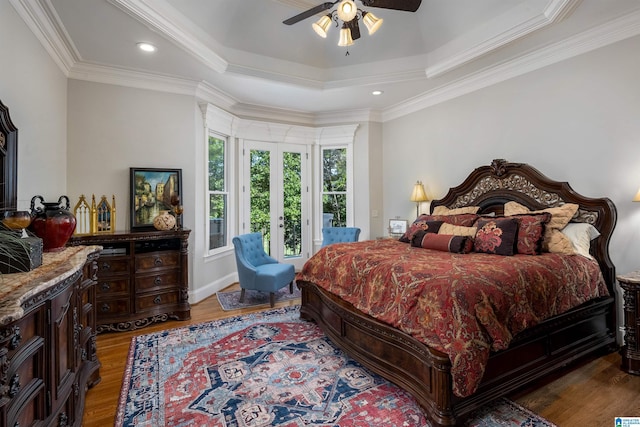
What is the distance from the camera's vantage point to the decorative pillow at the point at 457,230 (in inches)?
131

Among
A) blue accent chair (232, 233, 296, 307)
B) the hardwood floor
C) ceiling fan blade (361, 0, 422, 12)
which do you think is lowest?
the hardwood floor

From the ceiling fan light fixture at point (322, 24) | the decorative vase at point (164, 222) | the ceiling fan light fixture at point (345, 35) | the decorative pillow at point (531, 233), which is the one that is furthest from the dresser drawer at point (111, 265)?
the decorative pillow at point (531, 233)

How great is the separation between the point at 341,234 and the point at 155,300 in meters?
2.71

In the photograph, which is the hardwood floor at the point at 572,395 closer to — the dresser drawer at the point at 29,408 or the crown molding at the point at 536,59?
the dresser drawer at the point at 29,408

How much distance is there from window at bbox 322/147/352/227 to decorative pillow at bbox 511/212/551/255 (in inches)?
124

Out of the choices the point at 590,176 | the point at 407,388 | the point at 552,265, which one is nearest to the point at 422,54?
the point at 590,176

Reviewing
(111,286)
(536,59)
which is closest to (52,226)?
(111,286)

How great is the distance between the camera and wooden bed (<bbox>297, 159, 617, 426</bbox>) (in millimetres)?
1932

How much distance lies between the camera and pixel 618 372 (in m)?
2.53

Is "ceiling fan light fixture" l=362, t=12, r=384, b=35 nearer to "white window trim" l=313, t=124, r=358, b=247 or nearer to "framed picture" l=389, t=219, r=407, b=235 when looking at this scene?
"white window trim" l=313, t=124, r=358, b=247

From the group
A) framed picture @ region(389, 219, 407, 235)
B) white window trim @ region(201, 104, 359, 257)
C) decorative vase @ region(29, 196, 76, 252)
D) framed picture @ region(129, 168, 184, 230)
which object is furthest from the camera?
framed picture @ region(389, 219, 407, 235)

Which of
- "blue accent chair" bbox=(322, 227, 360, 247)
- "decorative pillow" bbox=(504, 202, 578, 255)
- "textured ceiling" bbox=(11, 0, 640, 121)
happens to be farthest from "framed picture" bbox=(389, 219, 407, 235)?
"decorative pillow" bbox=(504, 202, 578, 255)

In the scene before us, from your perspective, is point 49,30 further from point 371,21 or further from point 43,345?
point 43,345

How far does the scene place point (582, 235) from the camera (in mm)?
2949
